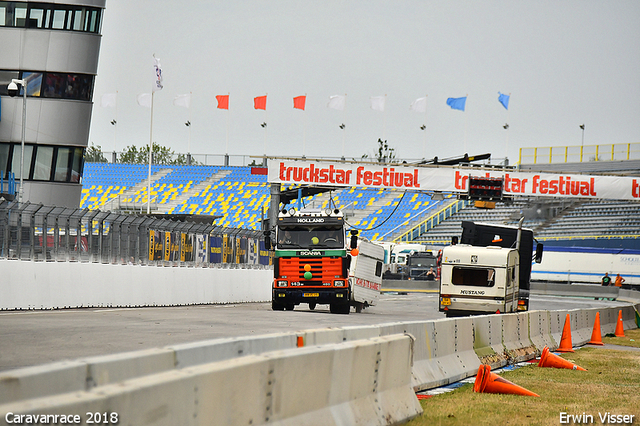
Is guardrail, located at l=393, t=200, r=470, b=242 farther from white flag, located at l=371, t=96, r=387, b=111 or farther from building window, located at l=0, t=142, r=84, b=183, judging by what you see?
building window, located at l=0, t=142, r=84, b=183

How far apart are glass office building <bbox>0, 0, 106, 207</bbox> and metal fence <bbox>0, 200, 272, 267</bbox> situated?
35.2 ft

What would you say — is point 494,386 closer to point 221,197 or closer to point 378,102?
point 378,102

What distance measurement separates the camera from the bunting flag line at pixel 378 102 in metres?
65.8

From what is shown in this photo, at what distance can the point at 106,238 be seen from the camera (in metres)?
23.9

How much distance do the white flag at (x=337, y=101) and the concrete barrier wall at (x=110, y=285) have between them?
120 feet

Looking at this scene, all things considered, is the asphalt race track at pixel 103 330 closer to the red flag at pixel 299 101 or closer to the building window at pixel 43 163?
the building window at pixel 43 163

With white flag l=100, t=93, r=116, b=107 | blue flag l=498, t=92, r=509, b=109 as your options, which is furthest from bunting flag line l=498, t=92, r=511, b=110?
white flag l=100, t=93, r=116, b=107

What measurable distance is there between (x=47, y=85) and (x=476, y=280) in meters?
21.9

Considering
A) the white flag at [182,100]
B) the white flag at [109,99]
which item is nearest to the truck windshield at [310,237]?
the white flag at [182,100]

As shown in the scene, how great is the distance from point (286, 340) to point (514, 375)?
6373mm

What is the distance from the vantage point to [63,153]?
3906 centimetres

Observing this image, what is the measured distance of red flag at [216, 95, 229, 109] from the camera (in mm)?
73769

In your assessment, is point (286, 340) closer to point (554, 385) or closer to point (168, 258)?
point (554, 385)

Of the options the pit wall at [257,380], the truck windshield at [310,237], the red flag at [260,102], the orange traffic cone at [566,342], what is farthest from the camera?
the red flag at [260,102]
